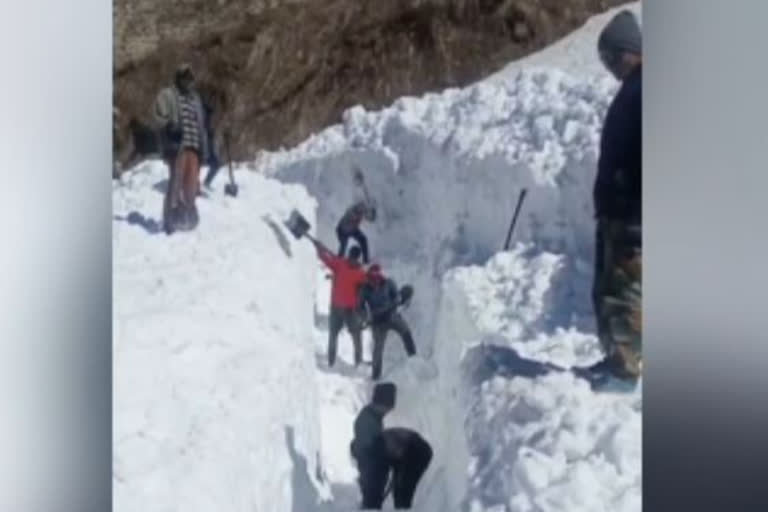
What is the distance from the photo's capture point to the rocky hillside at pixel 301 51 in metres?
1.63

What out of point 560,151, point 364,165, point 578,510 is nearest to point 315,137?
point 364,165

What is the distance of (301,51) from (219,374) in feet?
1.52

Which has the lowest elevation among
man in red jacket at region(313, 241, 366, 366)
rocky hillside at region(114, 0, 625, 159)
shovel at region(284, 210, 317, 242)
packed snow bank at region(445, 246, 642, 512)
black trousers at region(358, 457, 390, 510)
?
black trousers at region(358, 457, 390, 510)

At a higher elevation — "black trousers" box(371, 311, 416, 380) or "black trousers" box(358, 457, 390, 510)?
"black trousers" box(371, 311, 416, 380)

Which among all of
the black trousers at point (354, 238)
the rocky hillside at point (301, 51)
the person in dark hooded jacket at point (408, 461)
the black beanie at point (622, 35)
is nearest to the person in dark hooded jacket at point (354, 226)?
the black trousers at point (354, 238)

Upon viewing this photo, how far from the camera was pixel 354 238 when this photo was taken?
164 cm

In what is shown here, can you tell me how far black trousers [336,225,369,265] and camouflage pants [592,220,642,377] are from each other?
32 cm

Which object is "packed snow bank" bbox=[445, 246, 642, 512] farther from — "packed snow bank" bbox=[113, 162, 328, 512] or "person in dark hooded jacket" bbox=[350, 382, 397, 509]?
"packed snow bank" bbox=[113, 162, 328, 512]

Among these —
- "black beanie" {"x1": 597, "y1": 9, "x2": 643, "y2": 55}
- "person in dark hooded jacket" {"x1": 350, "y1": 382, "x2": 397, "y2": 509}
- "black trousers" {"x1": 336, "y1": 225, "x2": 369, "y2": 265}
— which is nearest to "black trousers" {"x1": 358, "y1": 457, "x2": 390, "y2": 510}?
"person in dark hooded jacket" {"x1": 350, "y1": 382, "x2": 397, "y2": 509}

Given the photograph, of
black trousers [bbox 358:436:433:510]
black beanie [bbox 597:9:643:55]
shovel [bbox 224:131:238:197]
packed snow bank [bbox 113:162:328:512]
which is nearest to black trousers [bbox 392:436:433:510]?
black trousers [bbox 358:436:433:510]

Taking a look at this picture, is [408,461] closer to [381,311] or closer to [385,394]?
[385,394]

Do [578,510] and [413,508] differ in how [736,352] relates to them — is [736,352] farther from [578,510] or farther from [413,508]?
[413,508]

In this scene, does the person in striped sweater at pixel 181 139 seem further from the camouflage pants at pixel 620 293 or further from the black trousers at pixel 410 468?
the camouflage pants at pixel 620 293

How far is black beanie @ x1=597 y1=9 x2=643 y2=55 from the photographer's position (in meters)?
1.58
